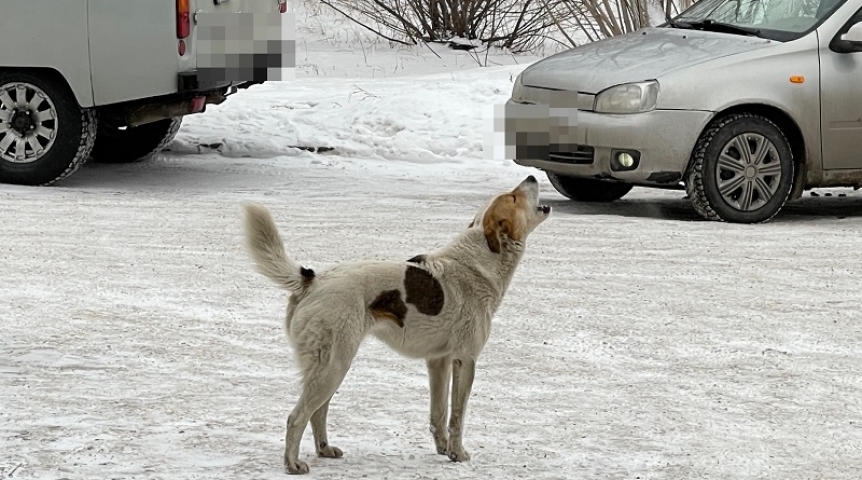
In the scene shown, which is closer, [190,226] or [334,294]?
[334,294]

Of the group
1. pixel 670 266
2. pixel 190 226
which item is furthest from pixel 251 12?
pixel 670 266

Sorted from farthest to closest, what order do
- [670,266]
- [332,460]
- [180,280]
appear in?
[670,266]
[180,280]
[332,460]

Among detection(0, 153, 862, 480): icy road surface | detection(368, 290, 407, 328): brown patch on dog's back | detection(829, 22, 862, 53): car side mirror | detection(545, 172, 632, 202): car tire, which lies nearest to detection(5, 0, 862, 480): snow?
detection(0, 153, 862, 480): icy road surface

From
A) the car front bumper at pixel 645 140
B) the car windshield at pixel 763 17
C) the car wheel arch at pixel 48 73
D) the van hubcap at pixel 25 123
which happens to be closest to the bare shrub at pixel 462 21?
the car windshield at pixel 763 17

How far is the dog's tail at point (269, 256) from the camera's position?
4.29 m

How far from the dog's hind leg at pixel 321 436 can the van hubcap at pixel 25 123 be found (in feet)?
21.5

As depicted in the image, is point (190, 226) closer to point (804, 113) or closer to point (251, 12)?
point (251, 12)

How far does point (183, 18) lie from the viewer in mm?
10266

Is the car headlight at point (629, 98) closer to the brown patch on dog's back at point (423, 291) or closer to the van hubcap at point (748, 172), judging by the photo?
the van hubcap at point (748, 172)

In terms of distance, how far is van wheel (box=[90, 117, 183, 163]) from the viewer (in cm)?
→ 1229

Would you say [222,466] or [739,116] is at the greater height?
[739,116]

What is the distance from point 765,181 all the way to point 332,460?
5.55 metres

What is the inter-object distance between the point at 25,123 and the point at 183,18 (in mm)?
1446

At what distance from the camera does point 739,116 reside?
9375mm
